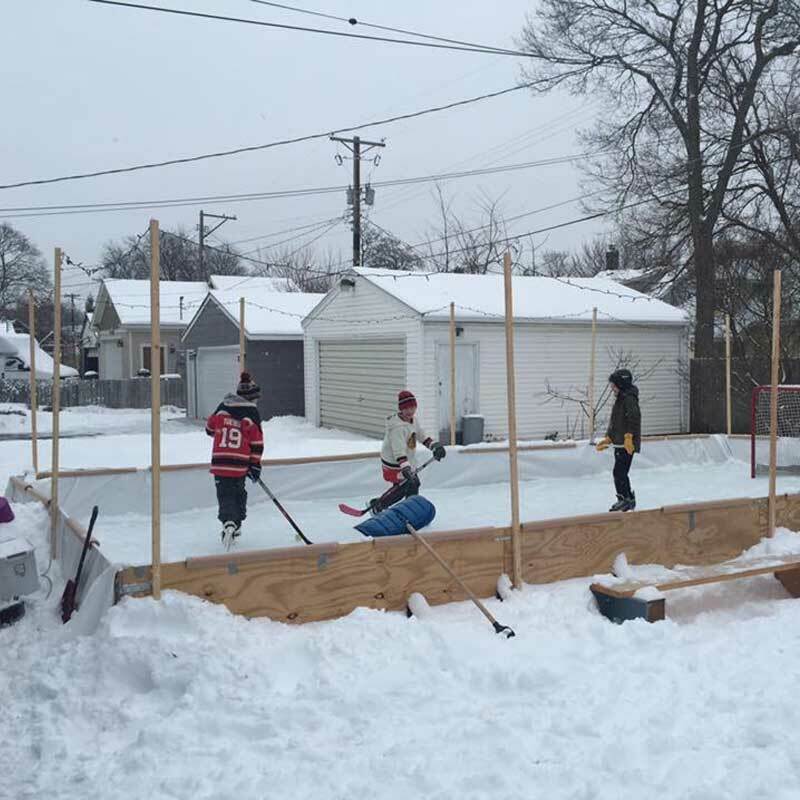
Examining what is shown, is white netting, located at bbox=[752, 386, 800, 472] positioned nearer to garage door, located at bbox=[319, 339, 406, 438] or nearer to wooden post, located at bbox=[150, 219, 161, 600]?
garage door, located at bbox=[319, 339, 406, 438]

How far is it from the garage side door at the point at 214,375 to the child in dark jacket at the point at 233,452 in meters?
16.1

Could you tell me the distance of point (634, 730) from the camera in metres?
3.97

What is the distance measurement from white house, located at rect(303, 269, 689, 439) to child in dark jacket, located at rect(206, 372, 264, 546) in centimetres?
888

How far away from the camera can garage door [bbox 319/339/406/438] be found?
17.3 m

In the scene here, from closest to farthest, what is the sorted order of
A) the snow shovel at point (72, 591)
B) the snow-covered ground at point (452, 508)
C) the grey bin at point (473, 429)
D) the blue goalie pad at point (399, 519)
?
1. the snow shovel at point (72, 591)
2. the blue goalie pad at point (399, 519)
3. the snow-covered ground at point (452, 508)
4. the grey bin at point (473, 429)

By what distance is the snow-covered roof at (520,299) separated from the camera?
1647 centimetres

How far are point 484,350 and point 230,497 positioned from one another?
990 cm

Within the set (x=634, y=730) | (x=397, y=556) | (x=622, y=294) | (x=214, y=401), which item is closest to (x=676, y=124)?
(x=622, y=294)

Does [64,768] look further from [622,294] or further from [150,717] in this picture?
[622,294]

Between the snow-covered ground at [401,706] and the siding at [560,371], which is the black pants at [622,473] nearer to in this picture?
the snow-covered ground at [401,706]

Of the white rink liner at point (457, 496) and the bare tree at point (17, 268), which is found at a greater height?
the bare tree at point (17, 268)

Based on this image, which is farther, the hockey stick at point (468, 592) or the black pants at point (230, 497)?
the black pants at point (230, 497)

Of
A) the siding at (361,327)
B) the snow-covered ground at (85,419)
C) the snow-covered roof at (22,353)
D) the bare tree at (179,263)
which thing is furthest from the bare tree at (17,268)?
the siding at (361,327)

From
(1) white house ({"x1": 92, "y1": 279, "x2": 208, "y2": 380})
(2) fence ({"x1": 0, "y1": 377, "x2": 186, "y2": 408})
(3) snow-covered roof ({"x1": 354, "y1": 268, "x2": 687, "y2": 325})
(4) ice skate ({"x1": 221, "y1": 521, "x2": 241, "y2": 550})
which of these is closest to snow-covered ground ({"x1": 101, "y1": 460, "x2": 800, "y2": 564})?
(4) ice skate ({"x1": 221, "y1": 521, "x2": 241, "y2": 550})
